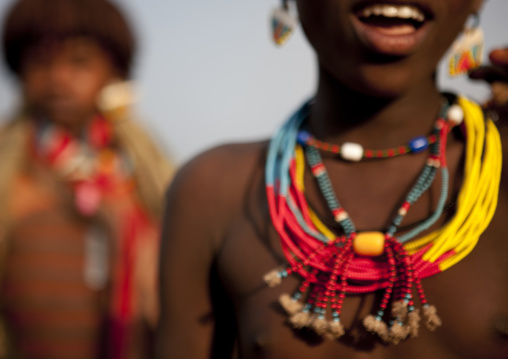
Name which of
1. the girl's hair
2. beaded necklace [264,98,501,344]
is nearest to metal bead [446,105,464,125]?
beaded necklace [264,98,501,344]

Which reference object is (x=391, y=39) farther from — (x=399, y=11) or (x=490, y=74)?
(x=490, y=74)

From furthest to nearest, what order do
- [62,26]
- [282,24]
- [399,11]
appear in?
[62,26], [282,24], [399,11]

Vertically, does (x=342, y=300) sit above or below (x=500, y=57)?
below

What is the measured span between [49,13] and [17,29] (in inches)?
10.9

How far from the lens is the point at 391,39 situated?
5.57 ft

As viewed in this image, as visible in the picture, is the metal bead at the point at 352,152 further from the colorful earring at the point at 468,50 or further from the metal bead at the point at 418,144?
the colorful earring at the point at 468,50

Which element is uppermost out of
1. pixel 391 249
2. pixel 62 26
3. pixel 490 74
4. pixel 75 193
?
pixel 490 74

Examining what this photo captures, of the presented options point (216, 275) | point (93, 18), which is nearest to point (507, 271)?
point (216, 275)

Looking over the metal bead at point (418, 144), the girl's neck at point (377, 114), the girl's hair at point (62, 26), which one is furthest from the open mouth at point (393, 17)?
the girl's hair at point (62, 26)

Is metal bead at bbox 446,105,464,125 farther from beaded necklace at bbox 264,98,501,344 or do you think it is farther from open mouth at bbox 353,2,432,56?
open mouth at bbox 353,2,432,56

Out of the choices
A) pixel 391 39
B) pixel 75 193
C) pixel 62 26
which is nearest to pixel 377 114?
pixel 391 39

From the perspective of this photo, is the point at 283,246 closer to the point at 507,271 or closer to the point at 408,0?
the point at 507,271

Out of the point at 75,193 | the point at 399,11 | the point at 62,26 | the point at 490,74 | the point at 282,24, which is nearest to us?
the point at 399,11

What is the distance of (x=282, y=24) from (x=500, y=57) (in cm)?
61
